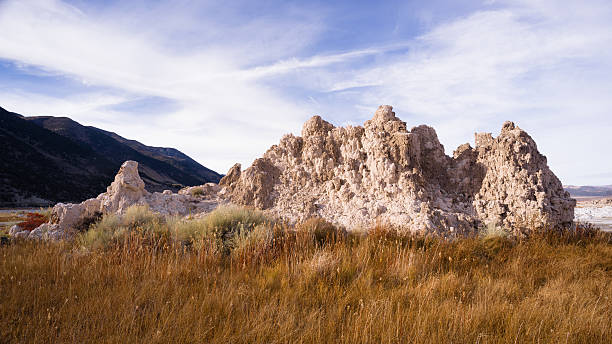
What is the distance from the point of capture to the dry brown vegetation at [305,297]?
240 cm

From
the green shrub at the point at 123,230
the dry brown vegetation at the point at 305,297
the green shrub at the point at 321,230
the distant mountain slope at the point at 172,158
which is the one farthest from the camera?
the distant mountain slope at the point at 172,158

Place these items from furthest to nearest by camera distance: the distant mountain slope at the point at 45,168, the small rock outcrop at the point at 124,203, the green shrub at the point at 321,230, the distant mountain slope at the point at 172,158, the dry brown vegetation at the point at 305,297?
the distant mountain slope at the point at 172,158 → the distant mountain slope at the point at 45,168 → the small rock outcrop at the point at 124,203 → the green shrub at the point at 321,230 → the dry brown vegetation at the point at 305,297

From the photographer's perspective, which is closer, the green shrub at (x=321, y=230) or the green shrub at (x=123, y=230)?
the green shrub at (x=123, y=230)

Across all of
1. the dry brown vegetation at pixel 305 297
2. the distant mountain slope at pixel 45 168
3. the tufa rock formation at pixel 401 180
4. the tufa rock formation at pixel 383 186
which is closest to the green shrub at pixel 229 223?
the dry brown vegetation at pixel 305 297

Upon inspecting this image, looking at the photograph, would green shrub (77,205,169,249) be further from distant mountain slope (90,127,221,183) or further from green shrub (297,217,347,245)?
distant mountain slope (90,127,221,183)

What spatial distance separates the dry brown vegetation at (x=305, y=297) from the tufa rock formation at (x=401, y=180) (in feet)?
5.52

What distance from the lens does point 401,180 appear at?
7715mm

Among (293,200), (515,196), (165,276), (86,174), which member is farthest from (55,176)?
(515,196)

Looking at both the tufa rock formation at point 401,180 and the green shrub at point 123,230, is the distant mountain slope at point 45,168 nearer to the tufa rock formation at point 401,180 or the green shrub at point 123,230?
the green shrub at point 123,230

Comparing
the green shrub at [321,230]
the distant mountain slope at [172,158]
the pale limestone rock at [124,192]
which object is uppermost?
the distant mountain slope at [172,158]

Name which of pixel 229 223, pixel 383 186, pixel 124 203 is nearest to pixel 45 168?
pixel 124 203

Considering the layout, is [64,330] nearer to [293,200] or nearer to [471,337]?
[471,337]

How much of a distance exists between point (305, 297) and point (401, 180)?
5506 millimetres

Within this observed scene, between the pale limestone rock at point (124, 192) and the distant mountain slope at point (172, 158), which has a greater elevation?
the distant mountain slope at point (172, 158)
